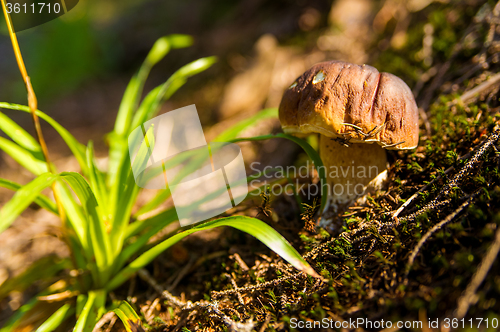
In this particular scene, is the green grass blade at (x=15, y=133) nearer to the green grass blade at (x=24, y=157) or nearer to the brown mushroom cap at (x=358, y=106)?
the green grass blade at (x=24, y=157)

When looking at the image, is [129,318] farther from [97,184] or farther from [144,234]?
[97,184]

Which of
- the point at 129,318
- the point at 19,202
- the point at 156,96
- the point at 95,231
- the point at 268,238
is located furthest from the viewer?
the point at 156,96

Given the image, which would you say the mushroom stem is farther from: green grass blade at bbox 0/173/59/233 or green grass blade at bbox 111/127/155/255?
green grass blade at bbox 0/173/59/233

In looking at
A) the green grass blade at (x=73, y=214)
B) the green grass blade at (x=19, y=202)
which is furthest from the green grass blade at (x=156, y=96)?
the green grass blade at (x=19, y=202)

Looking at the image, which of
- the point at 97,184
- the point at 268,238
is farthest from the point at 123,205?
the point at 268,238

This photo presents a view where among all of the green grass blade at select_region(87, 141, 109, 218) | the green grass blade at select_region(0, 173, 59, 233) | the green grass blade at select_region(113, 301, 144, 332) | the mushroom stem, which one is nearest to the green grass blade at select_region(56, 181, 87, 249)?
the green grass blade at select_region(87, 141, 109, 218)
